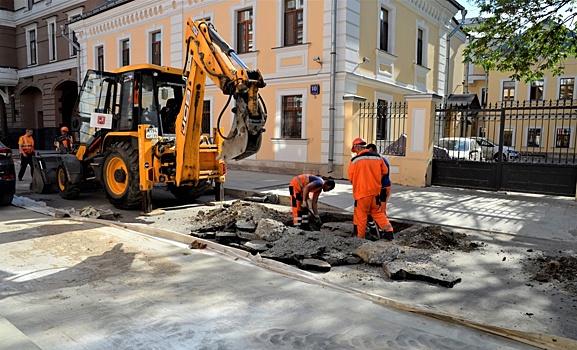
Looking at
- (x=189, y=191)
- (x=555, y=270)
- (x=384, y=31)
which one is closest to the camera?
(x=555, y=270)

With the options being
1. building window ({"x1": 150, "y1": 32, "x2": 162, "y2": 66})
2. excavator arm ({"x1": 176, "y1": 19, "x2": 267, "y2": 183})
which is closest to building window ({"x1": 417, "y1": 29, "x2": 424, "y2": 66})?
building window ({"x1": 150, "y1": 32, "x2": 162, "y2": 66})

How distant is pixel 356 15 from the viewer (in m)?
13.3

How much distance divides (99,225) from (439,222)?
5531mm

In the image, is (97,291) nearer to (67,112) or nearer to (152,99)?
(152,99)

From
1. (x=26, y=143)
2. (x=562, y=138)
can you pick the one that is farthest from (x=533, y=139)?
(x=26, y=143)

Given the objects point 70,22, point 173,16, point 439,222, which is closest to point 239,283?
point 439,222

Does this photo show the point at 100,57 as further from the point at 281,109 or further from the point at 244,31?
the point at 281,109

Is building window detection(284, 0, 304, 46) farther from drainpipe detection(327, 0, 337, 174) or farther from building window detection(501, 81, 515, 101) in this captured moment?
building window detection(501, 81, 515, 101)

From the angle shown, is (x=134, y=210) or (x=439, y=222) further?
(x=134, y=210)

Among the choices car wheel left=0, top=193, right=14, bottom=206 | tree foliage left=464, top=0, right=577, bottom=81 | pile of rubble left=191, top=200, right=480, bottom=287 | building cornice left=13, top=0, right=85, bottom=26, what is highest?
building cornice left=13, top=0, right=85, bottom=26

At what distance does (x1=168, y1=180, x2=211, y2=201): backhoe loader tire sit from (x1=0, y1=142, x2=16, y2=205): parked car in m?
2.95

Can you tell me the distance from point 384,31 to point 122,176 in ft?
35.9

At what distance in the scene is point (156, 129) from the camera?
782cm

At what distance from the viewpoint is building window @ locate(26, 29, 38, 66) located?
89.7 ft
